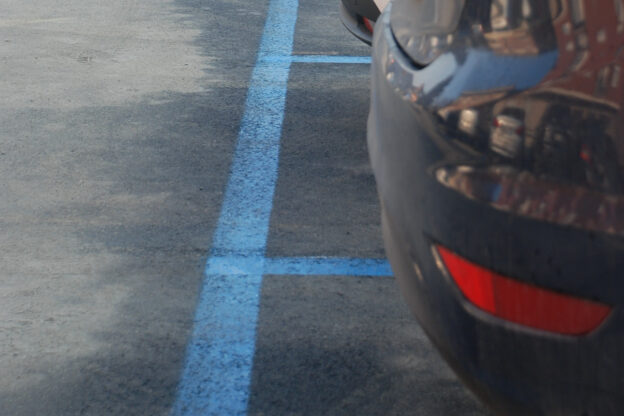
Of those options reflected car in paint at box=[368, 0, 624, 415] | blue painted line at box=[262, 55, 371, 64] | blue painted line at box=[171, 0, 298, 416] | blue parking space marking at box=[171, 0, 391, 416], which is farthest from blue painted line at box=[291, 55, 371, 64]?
reflected car in paint at box=[368, 0, 624, 415]

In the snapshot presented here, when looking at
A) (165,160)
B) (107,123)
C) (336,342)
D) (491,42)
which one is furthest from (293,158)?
(491,42)

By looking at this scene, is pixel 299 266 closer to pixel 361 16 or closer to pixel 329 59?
pixel 361 16

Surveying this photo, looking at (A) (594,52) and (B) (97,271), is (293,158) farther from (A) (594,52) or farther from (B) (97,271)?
(A) (594,52)

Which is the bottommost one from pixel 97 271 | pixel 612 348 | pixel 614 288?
pixel 97 271

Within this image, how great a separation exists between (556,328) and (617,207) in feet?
0.81

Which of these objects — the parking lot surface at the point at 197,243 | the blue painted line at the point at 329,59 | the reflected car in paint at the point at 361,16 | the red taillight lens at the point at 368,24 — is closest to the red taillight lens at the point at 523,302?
the parking lot surface at the point at 197,243

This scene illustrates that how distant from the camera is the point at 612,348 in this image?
1.59m

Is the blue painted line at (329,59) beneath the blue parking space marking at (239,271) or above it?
above

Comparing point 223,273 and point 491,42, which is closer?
point 491,42

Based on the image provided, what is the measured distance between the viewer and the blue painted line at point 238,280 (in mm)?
2643

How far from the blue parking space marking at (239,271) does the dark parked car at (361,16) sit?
63 cm

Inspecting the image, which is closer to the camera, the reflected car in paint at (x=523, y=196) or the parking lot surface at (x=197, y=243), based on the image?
the reflected car in paint at (x=523, y=196)

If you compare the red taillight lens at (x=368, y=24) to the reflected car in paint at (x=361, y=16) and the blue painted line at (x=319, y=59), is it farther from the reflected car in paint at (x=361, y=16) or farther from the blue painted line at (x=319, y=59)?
the blue painted line at (x=319, y=59)

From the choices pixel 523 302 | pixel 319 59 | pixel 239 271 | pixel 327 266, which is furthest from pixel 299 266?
pixel 319 59
